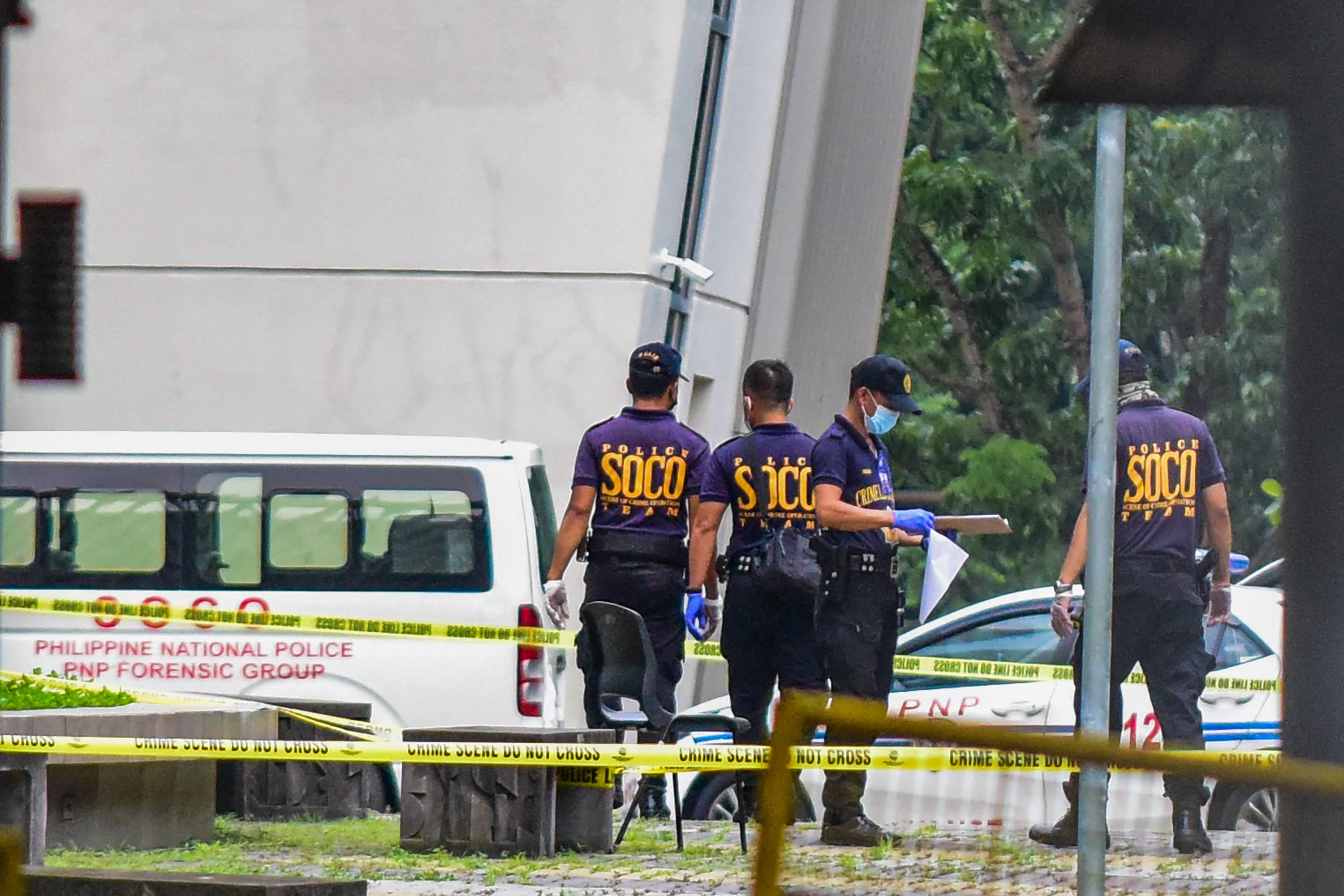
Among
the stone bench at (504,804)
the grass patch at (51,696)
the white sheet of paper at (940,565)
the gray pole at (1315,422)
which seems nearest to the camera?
the gray pole at (1315,422)

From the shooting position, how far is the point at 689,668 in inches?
639

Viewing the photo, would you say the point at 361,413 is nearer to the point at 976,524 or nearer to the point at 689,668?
the point at 689,668

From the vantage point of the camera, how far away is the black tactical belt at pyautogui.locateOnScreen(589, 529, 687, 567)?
29.4ft

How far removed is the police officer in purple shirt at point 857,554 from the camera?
7.88 m

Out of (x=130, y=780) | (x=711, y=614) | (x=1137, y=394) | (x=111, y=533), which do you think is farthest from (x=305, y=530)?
(x=1137, y=394)

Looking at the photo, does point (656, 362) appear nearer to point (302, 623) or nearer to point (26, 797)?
point (302, 623)

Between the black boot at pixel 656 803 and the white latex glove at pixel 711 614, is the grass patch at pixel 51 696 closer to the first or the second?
the black boot at pixel 656 803

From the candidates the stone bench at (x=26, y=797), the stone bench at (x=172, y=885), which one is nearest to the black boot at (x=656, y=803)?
the stone bench at (x=26, y=797)

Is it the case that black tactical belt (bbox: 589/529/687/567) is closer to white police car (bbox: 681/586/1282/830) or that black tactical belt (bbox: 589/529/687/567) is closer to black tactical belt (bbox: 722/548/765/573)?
black tactical belt (bbox: 722/548/765/573)

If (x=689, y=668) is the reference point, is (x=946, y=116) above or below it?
above

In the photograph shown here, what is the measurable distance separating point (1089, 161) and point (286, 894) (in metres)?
19.5

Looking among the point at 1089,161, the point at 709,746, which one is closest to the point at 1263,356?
the point at 1089,161

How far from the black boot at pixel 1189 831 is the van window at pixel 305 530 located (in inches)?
359

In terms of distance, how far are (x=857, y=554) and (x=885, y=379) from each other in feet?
2.40
